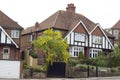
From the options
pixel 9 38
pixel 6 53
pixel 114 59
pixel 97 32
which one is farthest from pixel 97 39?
pixel 9 38

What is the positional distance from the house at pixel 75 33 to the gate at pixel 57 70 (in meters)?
12.2

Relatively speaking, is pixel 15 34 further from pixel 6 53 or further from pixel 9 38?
pixel 6 53

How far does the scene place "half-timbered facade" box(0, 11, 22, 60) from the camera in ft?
183

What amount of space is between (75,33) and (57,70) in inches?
655

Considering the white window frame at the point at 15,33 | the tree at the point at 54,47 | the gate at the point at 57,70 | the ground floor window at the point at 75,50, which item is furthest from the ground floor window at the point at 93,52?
the gate at the point at 57,70

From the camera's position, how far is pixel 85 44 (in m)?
66.1

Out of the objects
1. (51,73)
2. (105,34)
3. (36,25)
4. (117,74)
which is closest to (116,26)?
(105,34)

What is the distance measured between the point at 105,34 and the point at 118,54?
11.3 meters

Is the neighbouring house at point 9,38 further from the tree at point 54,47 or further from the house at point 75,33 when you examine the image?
the tree at point 54,47

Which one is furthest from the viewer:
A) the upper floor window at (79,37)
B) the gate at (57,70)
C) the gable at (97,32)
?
the gable at (97,32)

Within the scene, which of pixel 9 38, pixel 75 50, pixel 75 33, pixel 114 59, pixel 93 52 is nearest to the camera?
pixel 9 38

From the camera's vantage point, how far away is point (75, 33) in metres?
64.2

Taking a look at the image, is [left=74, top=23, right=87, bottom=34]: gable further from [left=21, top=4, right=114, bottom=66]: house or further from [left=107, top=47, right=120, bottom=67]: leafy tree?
[left=107, top=47, right=120, bottom=67]: leafy tree

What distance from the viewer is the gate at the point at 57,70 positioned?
1906 inches
